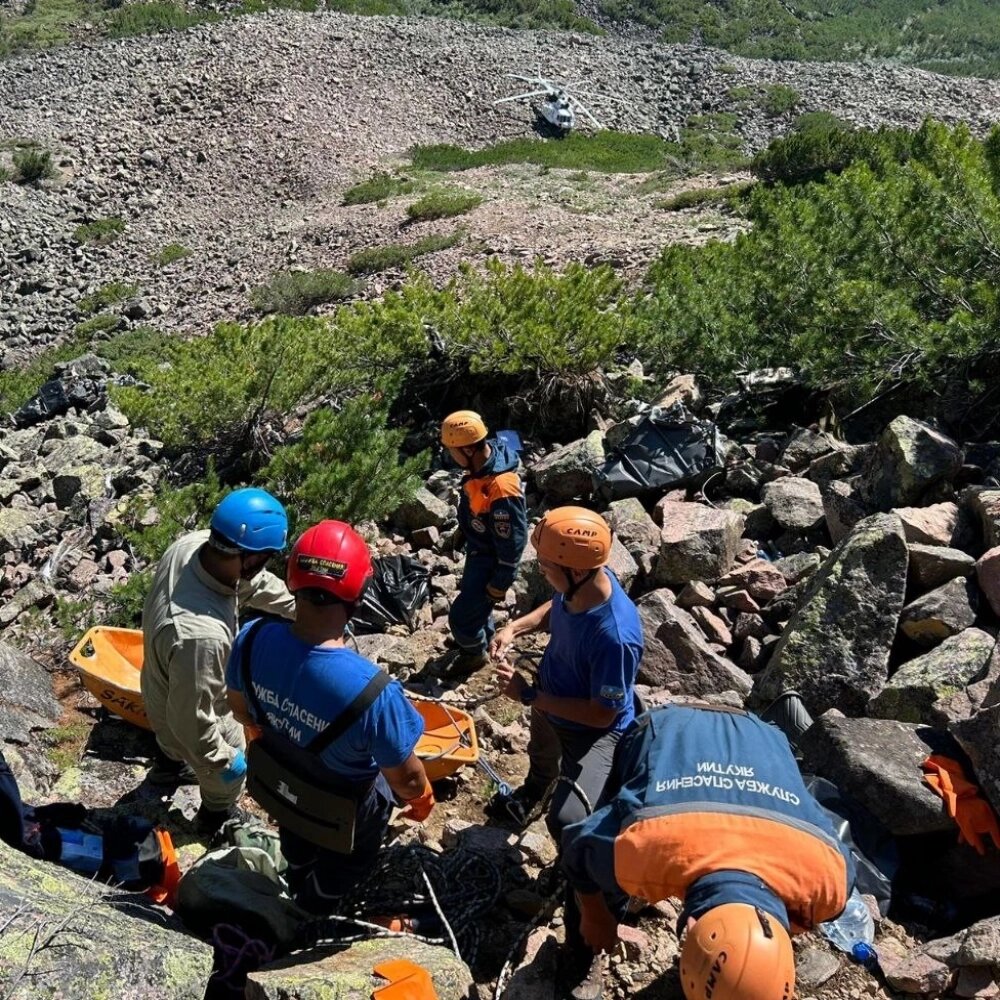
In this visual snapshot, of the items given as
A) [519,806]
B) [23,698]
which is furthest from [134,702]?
[519,806]

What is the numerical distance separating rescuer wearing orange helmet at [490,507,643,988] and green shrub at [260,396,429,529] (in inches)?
119

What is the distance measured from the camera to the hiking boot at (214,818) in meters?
3.99

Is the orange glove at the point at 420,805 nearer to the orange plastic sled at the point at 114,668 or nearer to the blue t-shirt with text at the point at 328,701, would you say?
the blue t-shirt with text at the point at 328,701

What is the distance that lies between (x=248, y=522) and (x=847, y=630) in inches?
120

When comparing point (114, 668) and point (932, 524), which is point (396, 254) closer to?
point (114, 668)

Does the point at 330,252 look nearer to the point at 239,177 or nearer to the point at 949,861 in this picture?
the point at 239,177

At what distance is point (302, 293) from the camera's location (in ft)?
50.7

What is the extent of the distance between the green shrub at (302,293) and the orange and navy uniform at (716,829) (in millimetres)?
13611

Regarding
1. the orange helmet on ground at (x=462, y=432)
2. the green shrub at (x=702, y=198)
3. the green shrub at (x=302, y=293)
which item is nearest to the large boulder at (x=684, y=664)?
the orange helmet on ground at (x=462, y=432)

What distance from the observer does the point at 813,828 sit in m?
2.29

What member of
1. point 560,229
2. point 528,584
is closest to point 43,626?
point 528,584

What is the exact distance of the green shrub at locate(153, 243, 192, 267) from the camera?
792 inches

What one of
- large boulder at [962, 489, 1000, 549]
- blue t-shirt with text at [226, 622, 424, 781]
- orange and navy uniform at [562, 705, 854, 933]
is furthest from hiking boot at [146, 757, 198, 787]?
large boulder at [962, 489, 1000, 549]

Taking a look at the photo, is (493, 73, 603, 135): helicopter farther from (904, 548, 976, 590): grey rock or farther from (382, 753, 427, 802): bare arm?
(382, 753, 427, 802): bare arm
